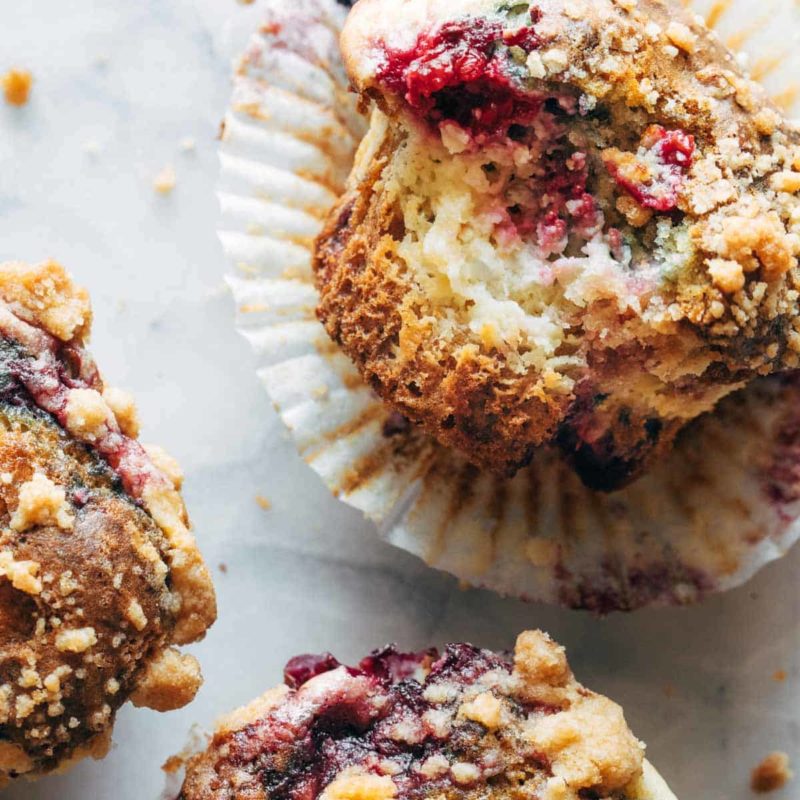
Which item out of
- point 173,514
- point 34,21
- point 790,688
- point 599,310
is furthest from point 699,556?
point 34,21

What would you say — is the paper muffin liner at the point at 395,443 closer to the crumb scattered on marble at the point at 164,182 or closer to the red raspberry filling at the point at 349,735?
the crumb scattered on marble at the point at 164,182

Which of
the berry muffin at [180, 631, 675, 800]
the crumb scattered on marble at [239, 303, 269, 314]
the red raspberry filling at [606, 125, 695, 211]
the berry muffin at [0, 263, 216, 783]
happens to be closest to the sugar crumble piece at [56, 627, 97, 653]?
the berry muffin at [0, 263, 216, 783]

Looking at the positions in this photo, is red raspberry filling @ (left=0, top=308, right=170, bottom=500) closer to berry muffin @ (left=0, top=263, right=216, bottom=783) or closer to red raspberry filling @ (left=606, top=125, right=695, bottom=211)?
berry muffin @ (left=0, top=263, right=216, bottom=783)

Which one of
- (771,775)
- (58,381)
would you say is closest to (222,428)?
(58,381)

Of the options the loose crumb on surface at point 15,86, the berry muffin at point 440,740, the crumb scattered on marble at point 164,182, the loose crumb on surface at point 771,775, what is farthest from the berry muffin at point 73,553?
the loose crumb on surface at point 771,775

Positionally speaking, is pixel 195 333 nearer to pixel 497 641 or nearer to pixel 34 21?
pixel 34 21

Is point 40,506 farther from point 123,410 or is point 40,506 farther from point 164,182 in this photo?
point 164,182
